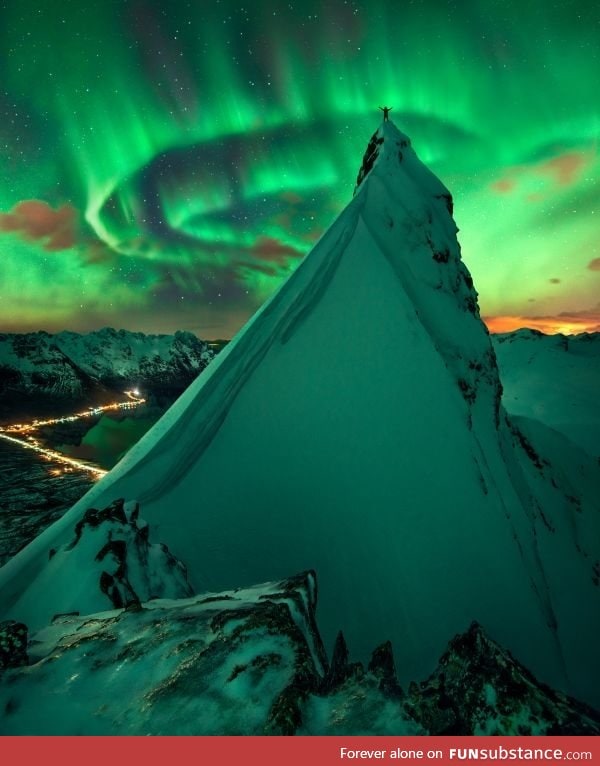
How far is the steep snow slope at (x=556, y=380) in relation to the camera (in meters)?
33.0

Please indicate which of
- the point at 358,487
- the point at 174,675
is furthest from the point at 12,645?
the point at 358,487

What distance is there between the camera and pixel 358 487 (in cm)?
675

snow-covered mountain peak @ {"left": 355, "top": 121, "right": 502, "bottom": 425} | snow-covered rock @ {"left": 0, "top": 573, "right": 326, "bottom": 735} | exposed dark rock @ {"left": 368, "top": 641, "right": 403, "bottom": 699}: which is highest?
snow-covered mountain peak @ {"left": 355, "top": 121, "right": 502, "bottom": 425}

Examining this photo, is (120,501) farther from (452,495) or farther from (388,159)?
(388,159)

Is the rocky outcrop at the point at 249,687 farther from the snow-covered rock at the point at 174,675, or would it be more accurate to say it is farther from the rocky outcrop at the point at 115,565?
the rocky outcrop at the point at 115,565

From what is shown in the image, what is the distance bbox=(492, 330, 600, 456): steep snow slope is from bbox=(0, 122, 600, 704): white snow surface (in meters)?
29.1

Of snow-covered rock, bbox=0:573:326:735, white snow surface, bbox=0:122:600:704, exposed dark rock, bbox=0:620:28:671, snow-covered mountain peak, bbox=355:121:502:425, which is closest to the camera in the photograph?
snow-covered rock, bbox=0:573:326:735

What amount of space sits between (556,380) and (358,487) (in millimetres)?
47094

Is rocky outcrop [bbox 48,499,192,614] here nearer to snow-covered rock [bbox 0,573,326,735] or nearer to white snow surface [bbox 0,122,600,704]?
white snow surface [bbox 0,122,600,704]

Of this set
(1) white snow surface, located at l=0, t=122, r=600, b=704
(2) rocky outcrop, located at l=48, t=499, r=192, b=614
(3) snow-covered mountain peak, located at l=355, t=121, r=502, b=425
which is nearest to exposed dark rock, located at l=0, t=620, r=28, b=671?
(2) rocky outcrop, located at l=48, t=499, r=192, b=614

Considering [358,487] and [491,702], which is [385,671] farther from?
[358,487]

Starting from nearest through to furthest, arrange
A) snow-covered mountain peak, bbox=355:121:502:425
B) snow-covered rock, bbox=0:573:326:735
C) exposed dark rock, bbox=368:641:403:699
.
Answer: snow-covered rock, bbox=0:573:326:735 < exposed dark rock, bbox=368:641:403:699 < snow-covered mountain peak, bbox=355:121:502:425

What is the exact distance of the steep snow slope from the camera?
33.0 meters
